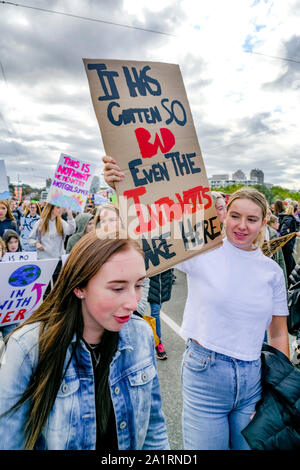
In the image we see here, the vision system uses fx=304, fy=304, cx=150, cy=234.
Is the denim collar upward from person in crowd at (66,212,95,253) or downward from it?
downward

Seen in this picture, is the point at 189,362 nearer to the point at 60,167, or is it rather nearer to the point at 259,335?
the point at 259,335

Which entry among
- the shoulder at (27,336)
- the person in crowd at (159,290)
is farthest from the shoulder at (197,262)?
the person in crowd at (159,290)

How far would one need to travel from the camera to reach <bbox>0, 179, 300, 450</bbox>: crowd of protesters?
1.13 meters

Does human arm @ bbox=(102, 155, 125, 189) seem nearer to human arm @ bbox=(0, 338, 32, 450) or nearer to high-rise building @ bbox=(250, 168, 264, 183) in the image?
human arm @ bbox=(0, 338, 32, 450)

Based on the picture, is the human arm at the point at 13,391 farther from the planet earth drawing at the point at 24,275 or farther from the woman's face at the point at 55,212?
the woman's face at the point at 55,212

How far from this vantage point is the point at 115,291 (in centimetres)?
116

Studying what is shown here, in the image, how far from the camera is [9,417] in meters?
1.08

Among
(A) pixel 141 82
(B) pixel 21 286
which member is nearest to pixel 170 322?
(B) pixel 21 286

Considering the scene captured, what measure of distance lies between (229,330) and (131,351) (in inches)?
22.7

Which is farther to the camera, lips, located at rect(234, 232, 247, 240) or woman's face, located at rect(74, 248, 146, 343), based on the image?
lips, located at rect(234, 232, 247, 240)

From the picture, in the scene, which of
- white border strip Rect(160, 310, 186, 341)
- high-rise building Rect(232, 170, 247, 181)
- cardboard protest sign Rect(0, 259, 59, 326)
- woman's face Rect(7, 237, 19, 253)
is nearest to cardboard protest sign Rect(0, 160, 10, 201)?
woman's face Rect(7, 237, 19, 253)

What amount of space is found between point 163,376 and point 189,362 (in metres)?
1.75
